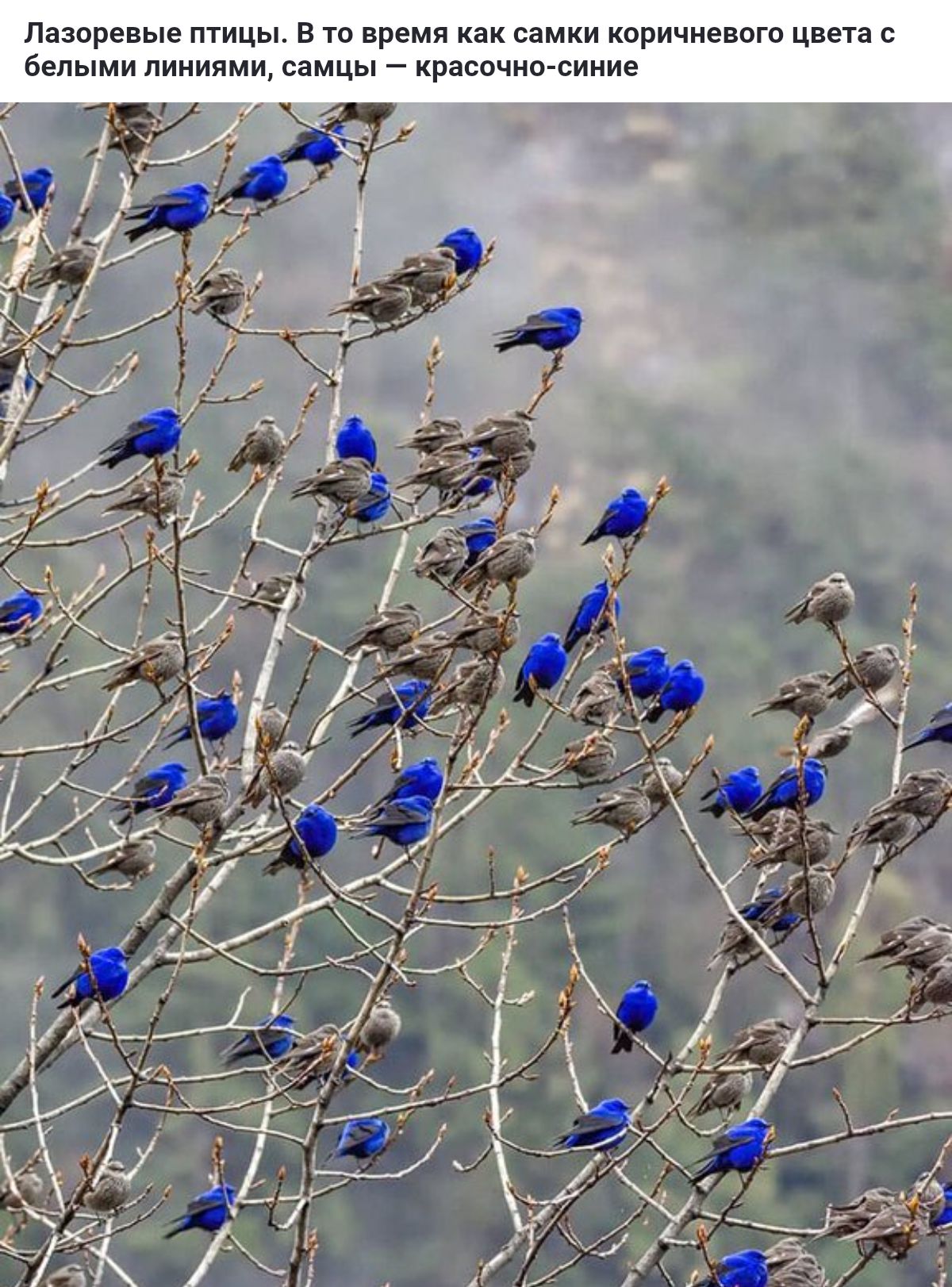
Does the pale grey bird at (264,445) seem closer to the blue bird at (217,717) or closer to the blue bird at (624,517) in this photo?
the blue bird at (217,717)

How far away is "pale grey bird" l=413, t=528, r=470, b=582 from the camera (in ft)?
22.1

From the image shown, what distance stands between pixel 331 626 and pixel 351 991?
21.9 ft

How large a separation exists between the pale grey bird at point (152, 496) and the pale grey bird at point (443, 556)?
82 cm

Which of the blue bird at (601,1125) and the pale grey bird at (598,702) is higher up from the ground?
the pale grey bird at (598,702)

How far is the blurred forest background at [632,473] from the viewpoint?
115 ft

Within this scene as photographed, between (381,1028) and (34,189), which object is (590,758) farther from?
(34,189)

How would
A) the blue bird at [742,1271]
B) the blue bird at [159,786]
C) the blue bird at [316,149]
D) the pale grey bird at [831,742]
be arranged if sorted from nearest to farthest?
the blue bird at [742,1271] < the pale grey bird at [831,742] < the blue bird at [159,786] < the blue bird at [316,149]

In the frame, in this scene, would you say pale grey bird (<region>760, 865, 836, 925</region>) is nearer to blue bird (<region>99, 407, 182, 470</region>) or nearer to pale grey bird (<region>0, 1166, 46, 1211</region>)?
pale grey bird (<region>0, 1166, 46, 1211</region>)

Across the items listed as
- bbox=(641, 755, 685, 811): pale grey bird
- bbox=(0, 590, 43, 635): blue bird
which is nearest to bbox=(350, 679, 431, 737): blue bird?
bbox=(641, 755, 685, 811): pale grey bird

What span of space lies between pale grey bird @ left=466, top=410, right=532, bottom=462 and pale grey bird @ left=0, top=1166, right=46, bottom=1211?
2.58 metres

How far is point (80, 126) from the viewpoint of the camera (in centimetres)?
4200

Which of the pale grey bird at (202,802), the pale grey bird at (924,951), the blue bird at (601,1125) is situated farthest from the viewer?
the pale grey bird at (202,802)

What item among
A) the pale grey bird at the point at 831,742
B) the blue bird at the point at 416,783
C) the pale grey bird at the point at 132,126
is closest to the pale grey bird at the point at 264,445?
the pale grey bird at the point at 132,126

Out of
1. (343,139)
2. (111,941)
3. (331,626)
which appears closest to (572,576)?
(331,626)
